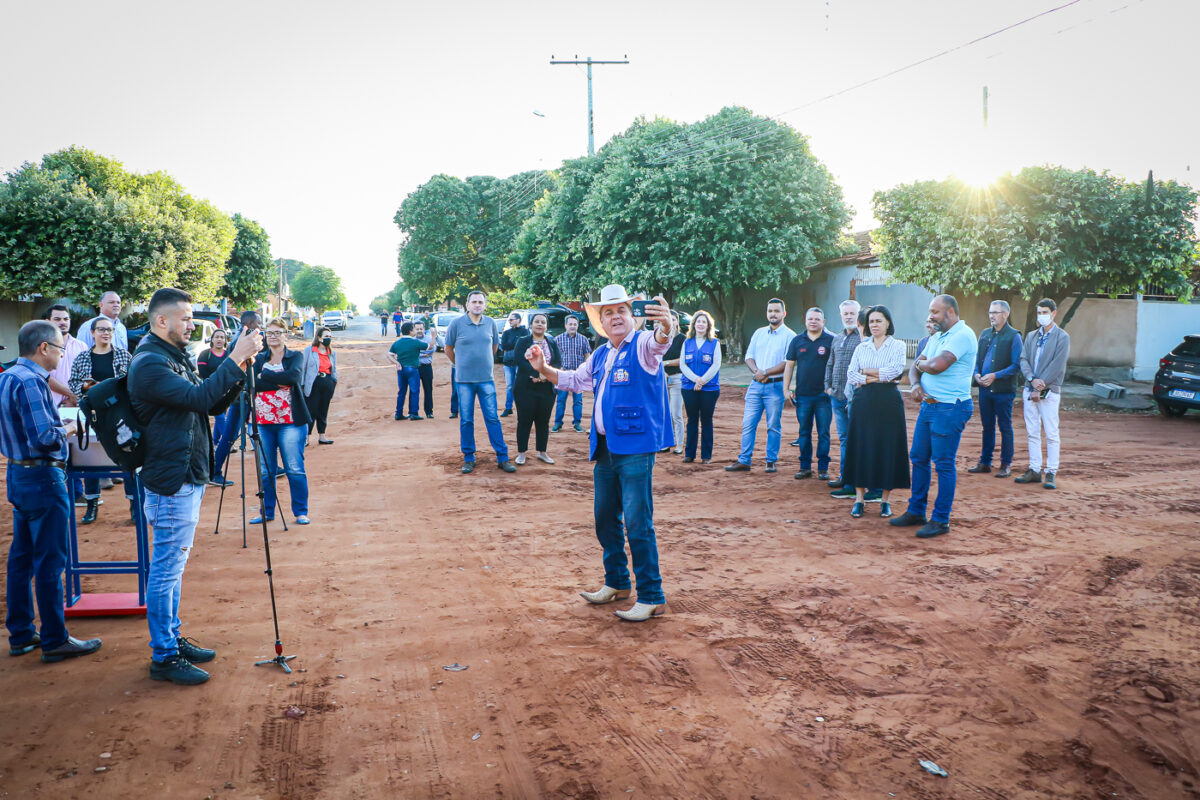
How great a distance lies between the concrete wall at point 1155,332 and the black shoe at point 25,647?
981 inches

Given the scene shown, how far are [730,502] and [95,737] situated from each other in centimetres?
608

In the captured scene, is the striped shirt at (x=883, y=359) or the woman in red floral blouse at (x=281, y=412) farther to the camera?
the striped shirt at (x=883, y=359)

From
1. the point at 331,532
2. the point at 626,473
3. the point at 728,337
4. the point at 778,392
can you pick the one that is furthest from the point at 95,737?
the point at 728,337

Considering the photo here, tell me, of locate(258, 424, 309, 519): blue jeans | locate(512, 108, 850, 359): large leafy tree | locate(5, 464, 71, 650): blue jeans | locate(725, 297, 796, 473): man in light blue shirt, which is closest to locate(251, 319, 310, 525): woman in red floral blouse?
locate(258, 424, 309, 519): blue jeans

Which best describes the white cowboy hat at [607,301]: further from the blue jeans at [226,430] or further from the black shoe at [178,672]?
the blue jeans at [226,430]

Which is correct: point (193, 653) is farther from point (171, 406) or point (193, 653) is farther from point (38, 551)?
point (171, 406)

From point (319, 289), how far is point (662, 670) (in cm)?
14262

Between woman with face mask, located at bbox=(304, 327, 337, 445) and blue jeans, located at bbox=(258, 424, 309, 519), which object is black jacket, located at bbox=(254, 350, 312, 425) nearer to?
blue jeans, located at bbox=(258, 424, 309, 519)

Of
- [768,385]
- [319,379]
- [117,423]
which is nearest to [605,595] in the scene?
[117,423]

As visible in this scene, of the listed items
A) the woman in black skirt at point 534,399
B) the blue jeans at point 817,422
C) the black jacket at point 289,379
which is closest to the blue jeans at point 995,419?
the blue jeans at point 817,422

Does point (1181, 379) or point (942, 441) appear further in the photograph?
point (1181, 379)

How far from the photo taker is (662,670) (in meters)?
4.33

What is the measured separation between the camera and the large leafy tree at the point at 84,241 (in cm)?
2461

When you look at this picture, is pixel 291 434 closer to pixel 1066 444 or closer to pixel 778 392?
pixel 778 392
